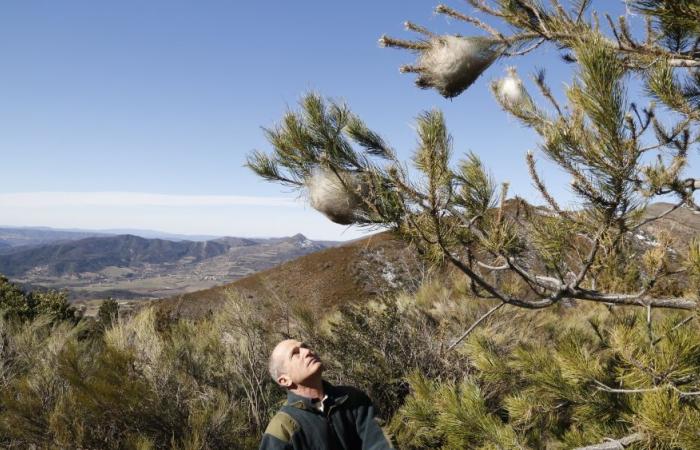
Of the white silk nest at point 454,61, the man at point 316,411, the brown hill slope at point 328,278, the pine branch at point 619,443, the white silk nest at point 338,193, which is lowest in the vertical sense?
the brown hill slope at point 328,278

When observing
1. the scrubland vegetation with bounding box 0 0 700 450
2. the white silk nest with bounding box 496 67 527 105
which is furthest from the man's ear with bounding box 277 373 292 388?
the white silk nest with bounding box 496 67 527 105

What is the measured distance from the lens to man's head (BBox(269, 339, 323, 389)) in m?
2.13

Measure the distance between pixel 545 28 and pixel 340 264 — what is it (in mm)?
18725

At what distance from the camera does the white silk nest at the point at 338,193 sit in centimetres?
245

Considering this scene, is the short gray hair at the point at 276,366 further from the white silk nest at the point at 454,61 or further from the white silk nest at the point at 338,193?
the white silk nest at the point at 454,61

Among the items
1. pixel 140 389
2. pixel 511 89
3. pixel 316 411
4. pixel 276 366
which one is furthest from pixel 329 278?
pixel 316 411

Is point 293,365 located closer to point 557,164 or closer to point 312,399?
point 312,399

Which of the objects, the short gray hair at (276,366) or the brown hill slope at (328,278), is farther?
the brown hill slope at (328,278)

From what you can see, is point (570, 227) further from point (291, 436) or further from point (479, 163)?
point (291, 436)

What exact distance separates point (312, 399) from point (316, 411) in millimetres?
61

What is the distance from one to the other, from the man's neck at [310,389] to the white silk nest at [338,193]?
903 mm

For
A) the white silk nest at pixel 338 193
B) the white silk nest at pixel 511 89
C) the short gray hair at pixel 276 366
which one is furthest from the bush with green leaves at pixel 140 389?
the white silk nest at pixel 511 89

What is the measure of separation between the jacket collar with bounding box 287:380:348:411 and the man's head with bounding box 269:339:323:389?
7cm

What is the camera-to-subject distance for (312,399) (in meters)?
2.12
